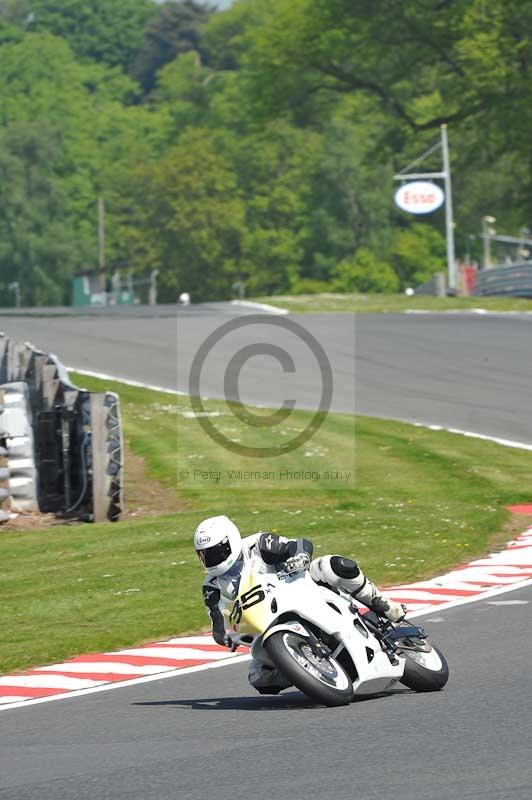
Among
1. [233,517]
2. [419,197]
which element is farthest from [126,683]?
[419,197]

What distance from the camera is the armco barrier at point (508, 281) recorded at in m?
47.4

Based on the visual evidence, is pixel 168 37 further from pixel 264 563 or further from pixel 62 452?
pixel 264 563

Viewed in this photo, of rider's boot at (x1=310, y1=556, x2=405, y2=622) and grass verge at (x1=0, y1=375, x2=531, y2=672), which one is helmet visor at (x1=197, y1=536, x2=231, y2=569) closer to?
rider's boot at (x1=310, y1=556, x2=405, y2=622)

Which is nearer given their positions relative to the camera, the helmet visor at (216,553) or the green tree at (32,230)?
the helmet visor at (216,553)

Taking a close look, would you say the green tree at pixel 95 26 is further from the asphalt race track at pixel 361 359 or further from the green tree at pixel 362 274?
the asphalt race track at pixel 361 359

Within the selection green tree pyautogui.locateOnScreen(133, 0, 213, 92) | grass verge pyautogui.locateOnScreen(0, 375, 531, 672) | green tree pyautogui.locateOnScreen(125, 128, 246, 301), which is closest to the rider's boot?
grass verge pyautogui.locateOnScreen(0, 375, 531, 672)

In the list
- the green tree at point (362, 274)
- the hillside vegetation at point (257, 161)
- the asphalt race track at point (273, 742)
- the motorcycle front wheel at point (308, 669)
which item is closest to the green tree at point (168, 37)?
the hillside vegetation at point (257, 161)

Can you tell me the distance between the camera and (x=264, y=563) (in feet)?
28.7

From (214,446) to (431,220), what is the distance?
10028 cm

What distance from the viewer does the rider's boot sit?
879 centimetres

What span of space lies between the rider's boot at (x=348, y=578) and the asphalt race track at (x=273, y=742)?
55 centimetres

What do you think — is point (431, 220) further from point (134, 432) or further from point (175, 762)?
point (175, 762)

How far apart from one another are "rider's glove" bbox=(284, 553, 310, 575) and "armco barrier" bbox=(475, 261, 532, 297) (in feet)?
129

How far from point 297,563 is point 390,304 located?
117 ft
